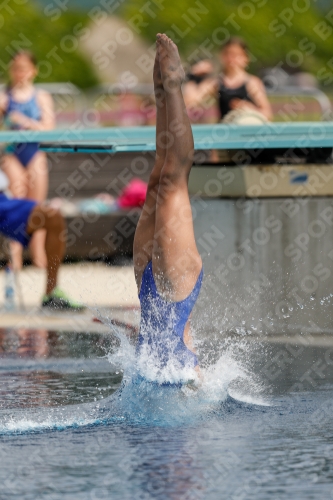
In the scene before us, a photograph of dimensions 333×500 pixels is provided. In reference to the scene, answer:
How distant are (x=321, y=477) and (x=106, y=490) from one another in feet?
2.27

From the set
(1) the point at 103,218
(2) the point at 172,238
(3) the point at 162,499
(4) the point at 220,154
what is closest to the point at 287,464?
(3) the point at 162,499

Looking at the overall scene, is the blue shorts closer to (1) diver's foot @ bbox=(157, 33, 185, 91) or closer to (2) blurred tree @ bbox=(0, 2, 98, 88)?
(1) diver's foot @ bbox=(157, 33, 185, 91)

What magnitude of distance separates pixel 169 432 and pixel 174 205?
3.41 feet

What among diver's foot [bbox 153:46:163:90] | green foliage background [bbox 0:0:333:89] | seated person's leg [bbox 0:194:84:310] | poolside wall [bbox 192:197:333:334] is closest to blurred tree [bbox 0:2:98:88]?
green foliage background [bbox 0:0:333:89]

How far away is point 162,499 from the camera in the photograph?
2984 mm

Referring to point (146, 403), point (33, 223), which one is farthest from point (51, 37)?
Result: point (146, 403)

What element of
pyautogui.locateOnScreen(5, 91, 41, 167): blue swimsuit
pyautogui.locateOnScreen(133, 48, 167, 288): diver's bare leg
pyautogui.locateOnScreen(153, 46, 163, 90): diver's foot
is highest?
pyautogui.locateOnScreen(153, 46, 163, 90): diver's foot

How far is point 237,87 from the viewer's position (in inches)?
358

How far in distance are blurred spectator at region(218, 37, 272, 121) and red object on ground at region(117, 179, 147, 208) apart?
2.38 m

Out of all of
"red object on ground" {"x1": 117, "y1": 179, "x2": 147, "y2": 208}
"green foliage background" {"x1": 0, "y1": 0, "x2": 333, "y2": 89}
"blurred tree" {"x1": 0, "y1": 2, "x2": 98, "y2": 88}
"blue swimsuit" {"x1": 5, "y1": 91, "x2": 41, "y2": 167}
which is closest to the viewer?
"blue swimsuit" {"x1": 5, "y1": 91, "x2": 41, "y2": 167}

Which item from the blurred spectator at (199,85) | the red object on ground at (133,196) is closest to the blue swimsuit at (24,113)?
the blurred spectator at (199,85)

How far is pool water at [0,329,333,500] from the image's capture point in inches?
124

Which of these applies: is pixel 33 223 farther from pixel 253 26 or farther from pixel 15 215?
pixel 253 26

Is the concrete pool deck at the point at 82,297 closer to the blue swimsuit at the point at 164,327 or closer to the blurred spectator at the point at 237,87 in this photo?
the blue swimsuit at the point at 164,327
